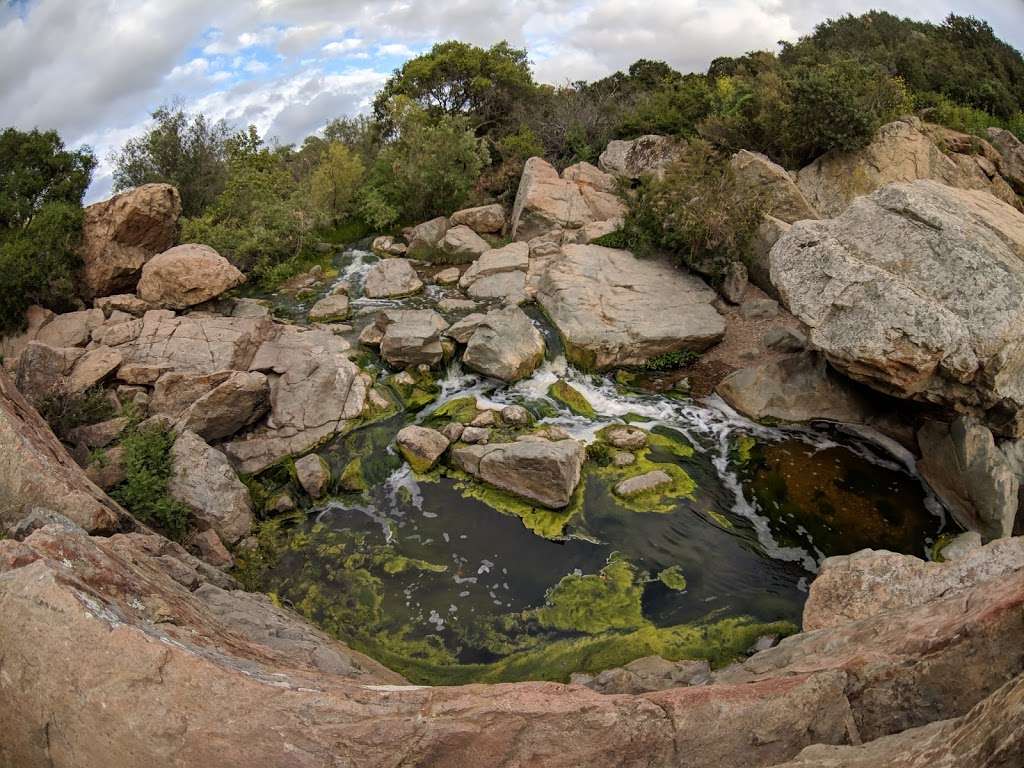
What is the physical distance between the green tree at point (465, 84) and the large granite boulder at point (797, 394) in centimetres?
2620

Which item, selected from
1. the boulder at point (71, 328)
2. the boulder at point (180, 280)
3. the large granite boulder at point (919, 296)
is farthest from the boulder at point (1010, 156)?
the boulder at point (71, 328)

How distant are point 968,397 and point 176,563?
14.7m

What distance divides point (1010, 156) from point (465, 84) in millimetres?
27062

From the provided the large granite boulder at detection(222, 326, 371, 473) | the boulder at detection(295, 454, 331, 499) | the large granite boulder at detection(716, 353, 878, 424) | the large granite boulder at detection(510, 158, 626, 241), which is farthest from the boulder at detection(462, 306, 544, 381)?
the large granite boulder at detection(510, 158, 626, 241)

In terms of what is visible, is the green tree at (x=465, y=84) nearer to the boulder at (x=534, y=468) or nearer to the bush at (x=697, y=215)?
the bush at (x=697, y=215)

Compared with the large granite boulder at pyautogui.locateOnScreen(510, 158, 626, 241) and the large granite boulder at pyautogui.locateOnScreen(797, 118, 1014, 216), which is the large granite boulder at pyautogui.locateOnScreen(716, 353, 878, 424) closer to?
the large granite boulder at pyautogui.locateOnScreen(797, 118, 1014, 216)

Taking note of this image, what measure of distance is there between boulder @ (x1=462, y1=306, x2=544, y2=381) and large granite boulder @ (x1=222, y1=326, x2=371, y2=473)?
303cm

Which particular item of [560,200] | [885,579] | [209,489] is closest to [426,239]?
[560,200]

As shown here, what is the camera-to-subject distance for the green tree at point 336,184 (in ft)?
97.8

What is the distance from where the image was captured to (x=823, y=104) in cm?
2158

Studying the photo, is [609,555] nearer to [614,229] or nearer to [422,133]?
[614,229]

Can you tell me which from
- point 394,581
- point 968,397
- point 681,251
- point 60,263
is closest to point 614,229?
point 681,251

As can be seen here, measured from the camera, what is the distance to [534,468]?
12.8m

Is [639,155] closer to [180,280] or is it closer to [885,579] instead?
[180,280]
